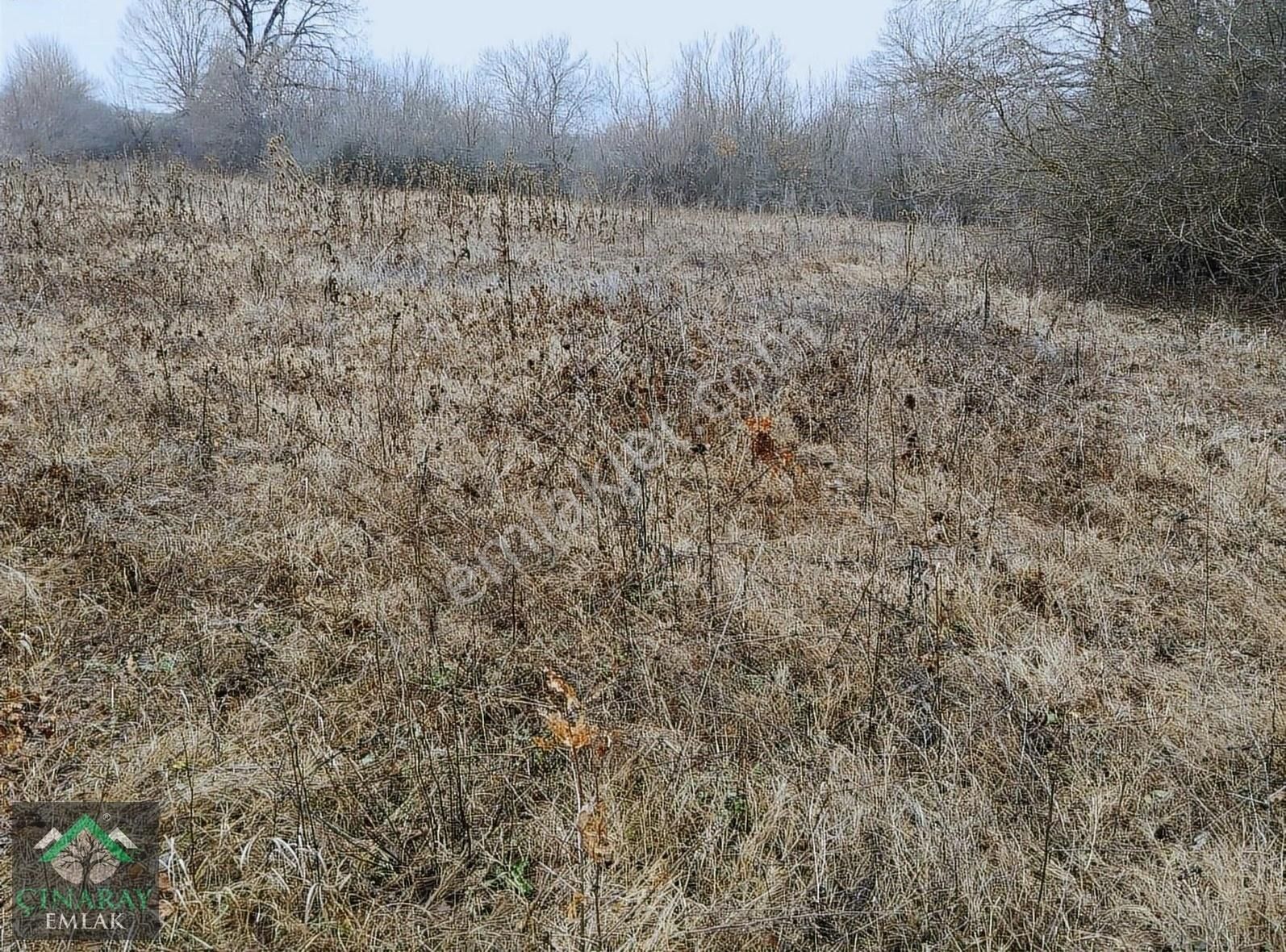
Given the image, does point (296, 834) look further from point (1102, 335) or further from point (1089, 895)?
point (1102, 335)

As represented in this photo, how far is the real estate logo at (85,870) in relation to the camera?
1.62 metres

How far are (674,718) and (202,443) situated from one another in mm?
3029

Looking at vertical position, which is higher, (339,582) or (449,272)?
(449,272)

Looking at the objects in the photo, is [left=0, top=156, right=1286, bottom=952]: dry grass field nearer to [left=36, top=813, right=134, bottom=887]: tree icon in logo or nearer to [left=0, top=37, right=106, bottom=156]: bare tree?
[left=36, top=813, right=134, bottom=887]: tree icon in logo

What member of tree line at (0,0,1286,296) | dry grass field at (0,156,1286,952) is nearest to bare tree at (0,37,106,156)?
tree line at (0,0,1286,296)

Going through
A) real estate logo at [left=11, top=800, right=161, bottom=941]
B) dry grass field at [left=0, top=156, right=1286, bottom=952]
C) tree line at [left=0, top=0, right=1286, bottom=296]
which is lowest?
real estate logo at [left=11, top=800, right=161, bottom=941]

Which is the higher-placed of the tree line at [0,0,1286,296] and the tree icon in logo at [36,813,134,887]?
the tree line at [0,0,1286,296]

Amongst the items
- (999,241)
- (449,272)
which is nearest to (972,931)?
(449,272)

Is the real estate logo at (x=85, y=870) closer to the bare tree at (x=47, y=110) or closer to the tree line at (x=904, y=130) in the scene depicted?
the tree line at (x=904, y=130)

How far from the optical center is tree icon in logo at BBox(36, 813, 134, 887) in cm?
172

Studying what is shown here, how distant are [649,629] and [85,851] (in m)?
1.65

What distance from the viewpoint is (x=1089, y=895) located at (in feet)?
5.59

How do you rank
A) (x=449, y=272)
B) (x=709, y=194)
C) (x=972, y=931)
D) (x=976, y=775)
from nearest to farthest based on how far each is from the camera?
(x=972, y=931) < (x=976, y=775) < (x=449, y=272) < (x=709, y=194)

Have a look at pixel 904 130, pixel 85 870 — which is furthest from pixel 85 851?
pixel 904 130
